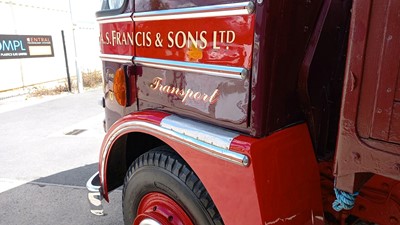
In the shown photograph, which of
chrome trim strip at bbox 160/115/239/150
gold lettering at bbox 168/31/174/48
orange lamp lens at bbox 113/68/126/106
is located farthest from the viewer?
orange lamp lens at bbox 113/68/126/106

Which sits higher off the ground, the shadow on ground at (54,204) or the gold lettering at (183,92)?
the gold lettering at (183,92)

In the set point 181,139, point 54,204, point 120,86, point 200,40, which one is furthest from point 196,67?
point 54,204

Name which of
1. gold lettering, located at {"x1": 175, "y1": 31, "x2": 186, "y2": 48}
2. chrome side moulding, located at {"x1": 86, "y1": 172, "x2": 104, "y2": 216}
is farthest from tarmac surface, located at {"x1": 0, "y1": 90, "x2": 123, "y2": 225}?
gold lettering, located at {"x1": 175, "y1": 31, "x2": 186, "y2": 48}

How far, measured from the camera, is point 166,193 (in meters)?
1.90

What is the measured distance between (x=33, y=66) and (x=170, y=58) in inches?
440

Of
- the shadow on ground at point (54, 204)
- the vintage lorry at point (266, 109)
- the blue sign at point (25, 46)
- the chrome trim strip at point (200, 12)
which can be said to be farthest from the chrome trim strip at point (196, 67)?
the blue sign at point (25, 46)

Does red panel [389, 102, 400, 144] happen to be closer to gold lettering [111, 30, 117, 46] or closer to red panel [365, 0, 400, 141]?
red panel [365, 0, 400, 141]

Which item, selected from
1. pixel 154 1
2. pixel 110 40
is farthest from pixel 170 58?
pixel 110 40

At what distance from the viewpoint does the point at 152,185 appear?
1.99 m

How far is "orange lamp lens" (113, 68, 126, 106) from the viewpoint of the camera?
2.23 metres

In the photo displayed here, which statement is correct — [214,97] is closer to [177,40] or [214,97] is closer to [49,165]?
[177,40]

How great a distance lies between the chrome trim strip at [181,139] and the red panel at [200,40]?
1.18ft

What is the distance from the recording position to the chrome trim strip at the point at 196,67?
148cm

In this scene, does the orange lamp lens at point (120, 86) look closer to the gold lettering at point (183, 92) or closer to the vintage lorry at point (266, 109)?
the vintage lorry at point (266, 109)
